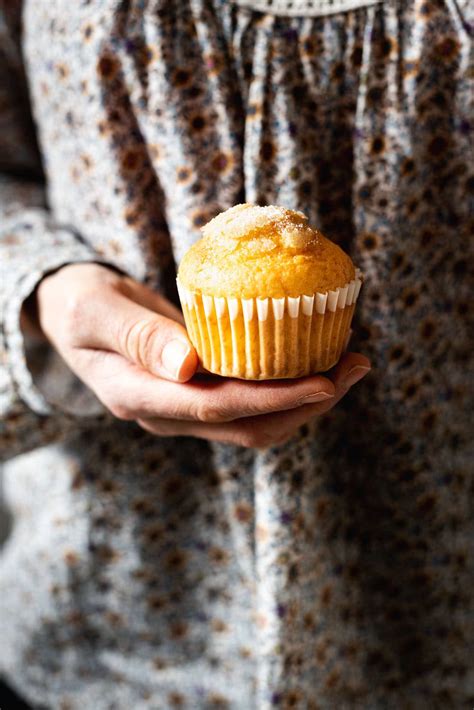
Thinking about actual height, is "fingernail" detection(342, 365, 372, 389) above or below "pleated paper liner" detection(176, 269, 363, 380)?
below

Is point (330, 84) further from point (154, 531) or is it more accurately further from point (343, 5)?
point (154, 531)

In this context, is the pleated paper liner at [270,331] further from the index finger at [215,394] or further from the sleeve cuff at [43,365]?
the sleeve cuff at [43,365]

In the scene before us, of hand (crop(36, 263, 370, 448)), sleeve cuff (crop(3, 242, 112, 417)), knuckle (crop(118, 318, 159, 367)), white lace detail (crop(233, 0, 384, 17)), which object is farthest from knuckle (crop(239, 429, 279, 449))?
white lace detail (crop(233, 0, 384, 17))

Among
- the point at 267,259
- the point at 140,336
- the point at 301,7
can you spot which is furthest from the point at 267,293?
the point at 301,7

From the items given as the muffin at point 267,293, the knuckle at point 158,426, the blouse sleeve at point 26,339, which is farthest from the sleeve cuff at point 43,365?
the muffin at point 267,293

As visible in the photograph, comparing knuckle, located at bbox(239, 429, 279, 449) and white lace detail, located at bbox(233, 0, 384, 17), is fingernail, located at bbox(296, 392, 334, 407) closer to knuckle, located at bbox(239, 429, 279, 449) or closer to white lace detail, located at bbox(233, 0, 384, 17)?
knuckle, located at bbox(239, 429, 279, 449)

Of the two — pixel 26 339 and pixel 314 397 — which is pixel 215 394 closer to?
pixel 314 397
